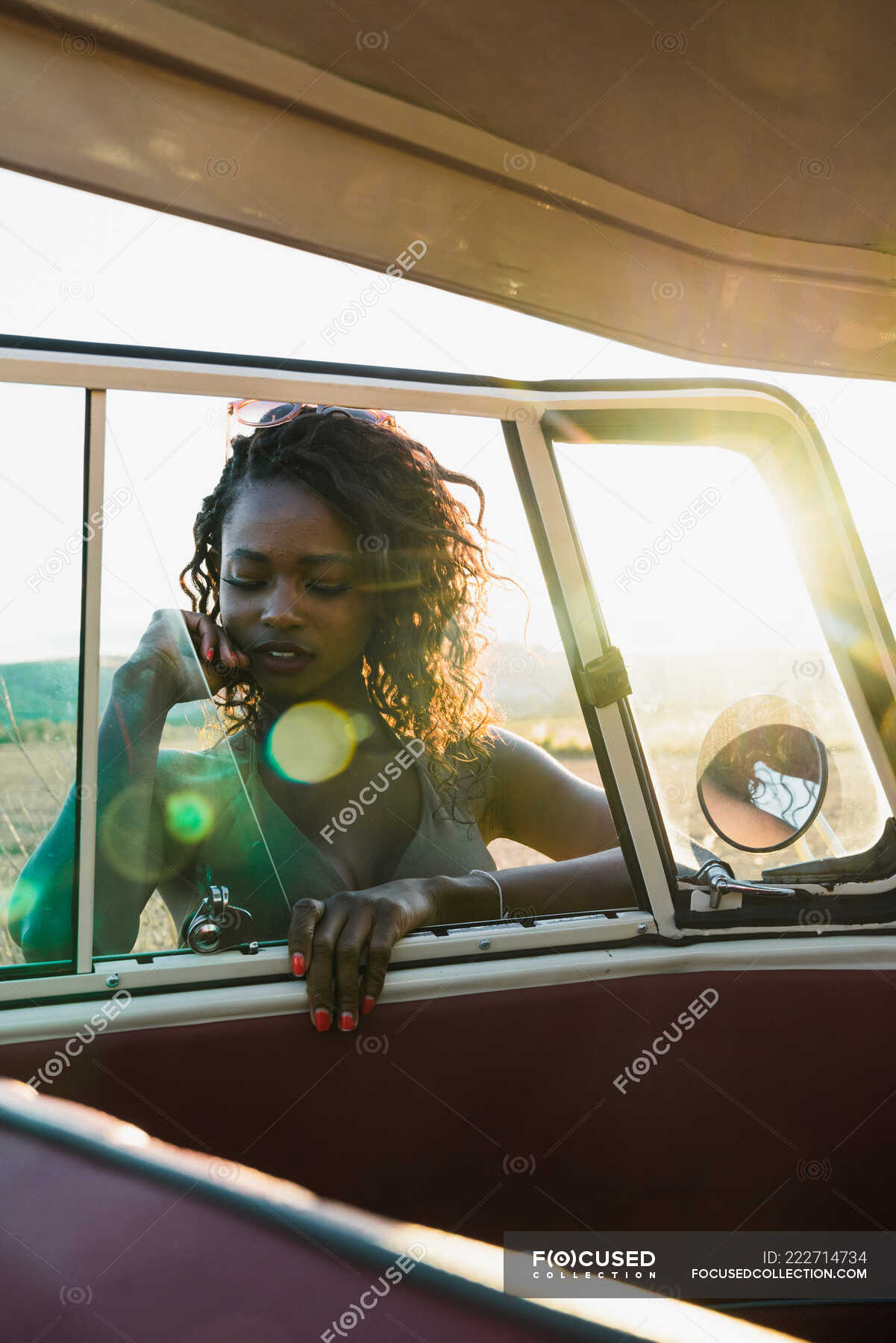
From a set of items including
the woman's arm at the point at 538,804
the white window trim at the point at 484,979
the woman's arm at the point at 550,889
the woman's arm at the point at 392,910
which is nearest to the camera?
the white window trim at the point at 484,979

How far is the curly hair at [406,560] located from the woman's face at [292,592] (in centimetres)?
2

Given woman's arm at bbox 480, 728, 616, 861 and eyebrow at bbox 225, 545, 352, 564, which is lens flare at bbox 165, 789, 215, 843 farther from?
woman's arm at bbox 480, 728, 616, 861

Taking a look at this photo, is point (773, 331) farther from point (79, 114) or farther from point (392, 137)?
point (79, 114)

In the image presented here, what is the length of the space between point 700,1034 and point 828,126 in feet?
5.98

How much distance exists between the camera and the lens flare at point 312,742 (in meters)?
1.67

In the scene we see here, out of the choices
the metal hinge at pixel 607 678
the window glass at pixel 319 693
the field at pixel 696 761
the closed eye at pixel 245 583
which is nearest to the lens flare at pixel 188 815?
the window glass at pixel 319 693

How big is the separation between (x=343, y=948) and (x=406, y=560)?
81cm

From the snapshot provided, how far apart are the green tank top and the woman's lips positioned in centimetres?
14

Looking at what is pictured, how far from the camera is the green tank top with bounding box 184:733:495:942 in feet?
4.87

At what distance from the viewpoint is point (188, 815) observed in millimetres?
1489

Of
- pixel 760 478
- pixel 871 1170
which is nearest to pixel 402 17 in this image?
pixel 760 478

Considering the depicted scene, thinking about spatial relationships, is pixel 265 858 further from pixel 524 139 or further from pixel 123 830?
pixel 524 139

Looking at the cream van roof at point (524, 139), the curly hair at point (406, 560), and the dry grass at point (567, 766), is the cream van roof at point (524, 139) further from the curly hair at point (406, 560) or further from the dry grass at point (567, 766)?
the dry grass at point (567, 766)

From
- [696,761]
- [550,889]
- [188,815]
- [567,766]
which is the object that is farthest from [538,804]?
[188,815]
